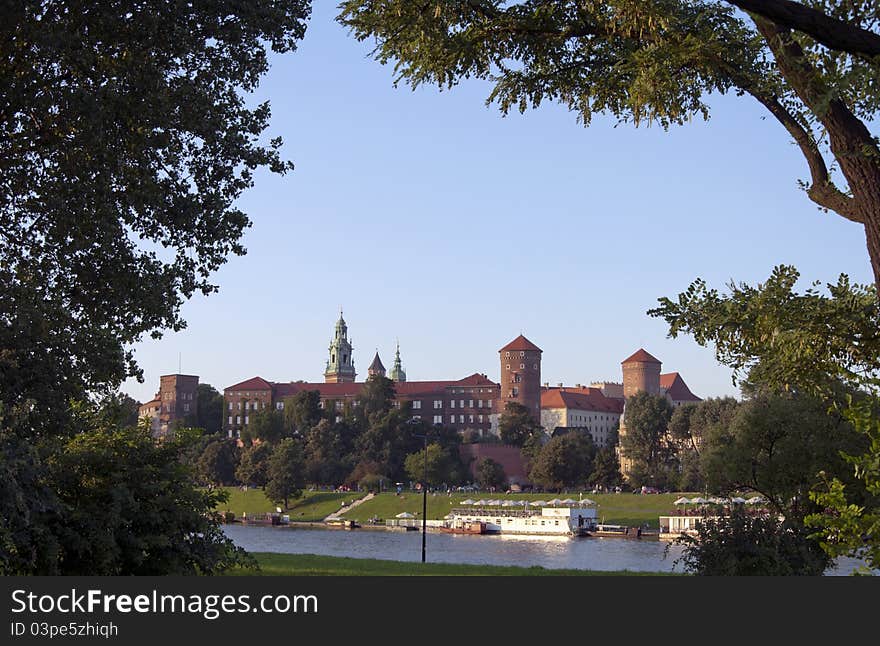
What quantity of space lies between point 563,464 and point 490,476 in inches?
379

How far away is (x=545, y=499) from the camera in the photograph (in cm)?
8394

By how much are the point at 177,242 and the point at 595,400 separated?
451 ft

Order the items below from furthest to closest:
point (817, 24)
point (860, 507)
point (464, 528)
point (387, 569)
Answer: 1. point (464, 528)
2. point (387, 569)
3. point (817, 24)
4. point (860, 507)

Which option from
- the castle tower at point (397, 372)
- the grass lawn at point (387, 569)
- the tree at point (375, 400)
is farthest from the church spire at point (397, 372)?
the grass lawn at point (387, 569)

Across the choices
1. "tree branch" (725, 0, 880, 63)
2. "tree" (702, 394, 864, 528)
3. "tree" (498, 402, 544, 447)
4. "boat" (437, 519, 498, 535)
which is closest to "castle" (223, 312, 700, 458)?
"tree" (498, 402, 544, 447)

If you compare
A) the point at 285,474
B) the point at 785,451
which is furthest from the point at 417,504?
the point at 785,451

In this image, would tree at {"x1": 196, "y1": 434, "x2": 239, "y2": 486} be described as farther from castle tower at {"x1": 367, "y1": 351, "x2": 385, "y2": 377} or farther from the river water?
castle tower at {"x1": 367, "y1": 351, "x2": 385, "y2": 377}

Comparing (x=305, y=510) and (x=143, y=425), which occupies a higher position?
(x=143, y=425)

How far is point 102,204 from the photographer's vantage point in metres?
12.1

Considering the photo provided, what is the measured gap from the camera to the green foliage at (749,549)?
599 inches

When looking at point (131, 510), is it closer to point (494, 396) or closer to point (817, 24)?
point (817, 24)

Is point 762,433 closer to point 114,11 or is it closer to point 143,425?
point 143,425

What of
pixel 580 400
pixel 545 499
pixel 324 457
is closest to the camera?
pixel 545 499

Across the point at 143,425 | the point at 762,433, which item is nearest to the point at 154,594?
the point at 143,425
